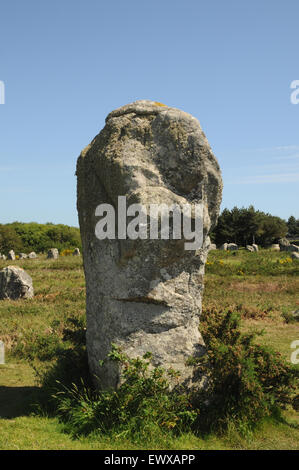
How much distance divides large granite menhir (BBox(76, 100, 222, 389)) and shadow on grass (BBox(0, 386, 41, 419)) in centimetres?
125

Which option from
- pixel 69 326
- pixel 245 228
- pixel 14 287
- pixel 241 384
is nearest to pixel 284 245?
pixel 245 228

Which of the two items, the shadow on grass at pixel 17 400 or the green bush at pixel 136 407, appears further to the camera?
the shadow on grass at pixel 17 400

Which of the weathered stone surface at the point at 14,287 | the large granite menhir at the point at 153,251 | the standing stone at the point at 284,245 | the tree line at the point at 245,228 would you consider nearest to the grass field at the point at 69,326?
the weathered stone surface at the point at 14,287

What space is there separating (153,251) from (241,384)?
2.13 m

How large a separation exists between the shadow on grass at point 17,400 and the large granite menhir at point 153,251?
1.25m

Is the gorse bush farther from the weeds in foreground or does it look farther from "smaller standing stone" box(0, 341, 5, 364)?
"smaller standing stone" box(0, 341, 5, 364)

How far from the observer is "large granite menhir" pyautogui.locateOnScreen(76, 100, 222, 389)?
248 inches

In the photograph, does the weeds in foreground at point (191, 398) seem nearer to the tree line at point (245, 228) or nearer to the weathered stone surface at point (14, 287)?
the weathered stone surface at point (14, 287)

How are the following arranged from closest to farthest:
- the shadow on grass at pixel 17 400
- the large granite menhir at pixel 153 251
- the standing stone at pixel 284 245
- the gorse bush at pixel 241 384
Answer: the gorse bush at pixel 241 384
the large granite menhir at pixel 153 251
the shadow on grass at pixel 17 400
the standing stone at pixel 284 245

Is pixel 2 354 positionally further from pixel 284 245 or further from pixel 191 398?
pixel 284 245

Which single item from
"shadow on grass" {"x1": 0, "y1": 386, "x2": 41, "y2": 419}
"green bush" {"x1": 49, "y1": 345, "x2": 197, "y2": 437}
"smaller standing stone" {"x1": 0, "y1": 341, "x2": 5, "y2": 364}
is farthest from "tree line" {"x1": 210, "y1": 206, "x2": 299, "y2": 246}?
"green bush" {"x1": 49, "y1": 345, "x2": 197, "y2": 437}

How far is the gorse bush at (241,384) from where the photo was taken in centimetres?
594

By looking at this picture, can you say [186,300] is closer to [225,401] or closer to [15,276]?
[225,401]
